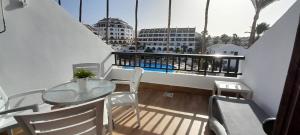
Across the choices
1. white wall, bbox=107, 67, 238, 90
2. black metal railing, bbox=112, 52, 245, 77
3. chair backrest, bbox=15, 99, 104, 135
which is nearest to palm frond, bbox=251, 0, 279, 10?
black metal railing, bbox=112, 52, 245, 77

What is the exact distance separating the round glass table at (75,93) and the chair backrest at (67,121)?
17.5 inches

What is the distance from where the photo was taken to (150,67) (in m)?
3.89

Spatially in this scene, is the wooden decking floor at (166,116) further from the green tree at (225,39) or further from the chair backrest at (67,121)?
the green tree at (225,39)

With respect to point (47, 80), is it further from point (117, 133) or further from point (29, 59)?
point (117, 133)

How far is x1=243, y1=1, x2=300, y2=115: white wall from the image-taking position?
1732 millimetres

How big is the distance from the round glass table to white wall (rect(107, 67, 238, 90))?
6.14ft

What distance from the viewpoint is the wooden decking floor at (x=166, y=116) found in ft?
6.98

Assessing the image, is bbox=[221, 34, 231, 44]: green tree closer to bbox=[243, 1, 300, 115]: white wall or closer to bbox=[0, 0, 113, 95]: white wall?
bbox=[243, 1, 300, 115]: white wall

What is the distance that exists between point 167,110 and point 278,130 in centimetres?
233

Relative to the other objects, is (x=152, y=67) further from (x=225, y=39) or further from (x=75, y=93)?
(x=225, y=39)

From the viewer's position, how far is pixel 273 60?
198cm

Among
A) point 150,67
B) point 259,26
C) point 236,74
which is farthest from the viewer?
point 259,26

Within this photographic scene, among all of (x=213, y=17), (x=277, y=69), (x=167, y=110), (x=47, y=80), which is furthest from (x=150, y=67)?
(x=213, y=17)

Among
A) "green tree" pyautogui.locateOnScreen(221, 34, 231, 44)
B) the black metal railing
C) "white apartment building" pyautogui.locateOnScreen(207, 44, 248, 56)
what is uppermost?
"green tree" pyautogui.locateOnScreen(221, 34, 231, 44)
